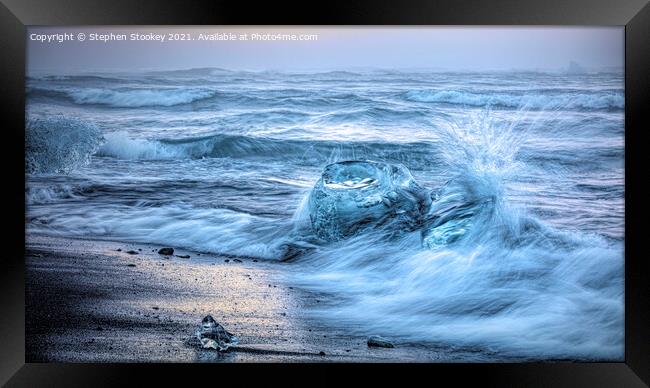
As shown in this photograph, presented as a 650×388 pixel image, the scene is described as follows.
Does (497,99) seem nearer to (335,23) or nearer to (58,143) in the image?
(335,23)

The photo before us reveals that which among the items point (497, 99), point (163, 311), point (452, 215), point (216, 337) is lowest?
point (216, 337)

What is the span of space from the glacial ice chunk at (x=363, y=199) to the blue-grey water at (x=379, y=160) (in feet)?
0.17

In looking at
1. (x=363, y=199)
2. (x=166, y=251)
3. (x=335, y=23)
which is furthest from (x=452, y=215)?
(x=166, y=251)

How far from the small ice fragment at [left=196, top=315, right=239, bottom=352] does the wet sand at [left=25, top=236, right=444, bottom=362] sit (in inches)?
1.1

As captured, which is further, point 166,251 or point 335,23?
point 166,251

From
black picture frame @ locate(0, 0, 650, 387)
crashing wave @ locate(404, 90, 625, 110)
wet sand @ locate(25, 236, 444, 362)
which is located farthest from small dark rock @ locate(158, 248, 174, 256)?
crashing wave @ locate(404, 90, 625, 110)

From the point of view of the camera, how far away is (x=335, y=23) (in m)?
4.26

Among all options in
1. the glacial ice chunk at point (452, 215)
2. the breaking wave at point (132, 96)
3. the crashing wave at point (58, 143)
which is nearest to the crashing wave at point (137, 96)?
the breaking wave at point (132, 96)

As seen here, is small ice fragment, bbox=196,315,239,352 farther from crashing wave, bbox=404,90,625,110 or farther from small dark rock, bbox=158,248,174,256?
crashing wave, bbox=404,90,625,110

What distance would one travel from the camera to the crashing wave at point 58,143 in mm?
4336

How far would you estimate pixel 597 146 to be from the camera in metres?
4.32

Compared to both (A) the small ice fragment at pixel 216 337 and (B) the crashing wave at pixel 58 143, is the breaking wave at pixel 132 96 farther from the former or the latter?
(A) the small ice fragment at pixel 216 337

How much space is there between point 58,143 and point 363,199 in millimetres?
1741

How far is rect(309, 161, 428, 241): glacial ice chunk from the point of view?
14.3 feet
